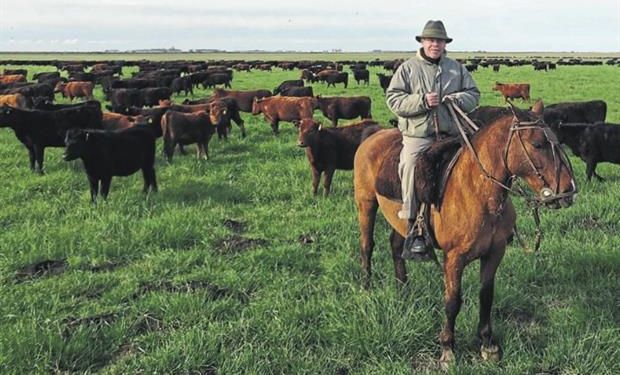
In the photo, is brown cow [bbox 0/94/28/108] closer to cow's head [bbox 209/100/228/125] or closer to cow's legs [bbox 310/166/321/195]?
cow's head [bbox 209/100/228/125]

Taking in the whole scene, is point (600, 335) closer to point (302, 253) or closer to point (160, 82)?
point (302, 253)

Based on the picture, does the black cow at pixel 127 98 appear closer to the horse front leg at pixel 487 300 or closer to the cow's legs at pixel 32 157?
the cow's legs at pixel 32 157

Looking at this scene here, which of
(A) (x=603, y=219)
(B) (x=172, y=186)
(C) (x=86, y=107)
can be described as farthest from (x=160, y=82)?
(A) (x=603, y=219)

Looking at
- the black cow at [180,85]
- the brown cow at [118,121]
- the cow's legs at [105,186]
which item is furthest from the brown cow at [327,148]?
the black cow at [180,85]

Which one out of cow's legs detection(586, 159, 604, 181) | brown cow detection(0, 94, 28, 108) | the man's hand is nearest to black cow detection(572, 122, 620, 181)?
cow's legs detection(586, 159, 604, 181)

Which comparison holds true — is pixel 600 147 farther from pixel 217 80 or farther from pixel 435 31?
pixel 217 80

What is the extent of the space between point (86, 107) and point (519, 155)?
11.5m

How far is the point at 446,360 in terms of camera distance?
3.81 metres

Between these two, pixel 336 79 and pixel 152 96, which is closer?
pixel 152 96

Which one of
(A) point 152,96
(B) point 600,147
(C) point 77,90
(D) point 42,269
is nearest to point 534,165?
(D) point 42,269

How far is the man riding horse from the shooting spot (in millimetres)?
3969

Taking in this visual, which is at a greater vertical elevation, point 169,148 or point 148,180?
point 169,148

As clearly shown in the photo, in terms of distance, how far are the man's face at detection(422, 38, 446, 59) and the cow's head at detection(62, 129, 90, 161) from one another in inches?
254

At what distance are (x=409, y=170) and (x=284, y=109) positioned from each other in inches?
485
